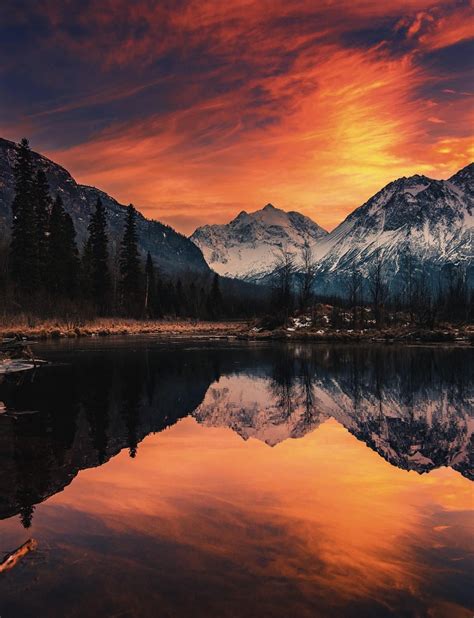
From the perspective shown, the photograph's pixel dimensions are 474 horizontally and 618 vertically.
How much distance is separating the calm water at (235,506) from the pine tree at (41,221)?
2334 inches

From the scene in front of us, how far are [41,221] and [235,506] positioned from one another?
75780mm

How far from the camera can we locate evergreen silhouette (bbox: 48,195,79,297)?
75.3 metres

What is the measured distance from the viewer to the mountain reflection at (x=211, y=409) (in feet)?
34.3

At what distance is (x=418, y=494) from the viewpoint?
28.6 ft

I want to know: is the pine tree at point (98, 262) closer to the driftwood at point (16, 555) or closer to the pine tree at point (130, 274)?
the pine tree at point (130, 274)

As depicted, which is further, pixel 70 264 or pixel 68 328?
pixel 70 264

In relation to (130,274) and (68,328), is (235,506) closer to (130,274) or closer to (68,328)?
(68,328)

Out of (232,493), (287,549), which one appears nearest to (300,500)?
(232,493)

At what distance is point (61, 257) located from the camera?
77.8 m

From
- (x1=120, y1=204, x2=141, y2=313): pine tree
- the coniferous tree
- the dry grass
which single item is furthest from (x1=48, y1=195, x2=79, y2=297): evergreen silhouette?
the coniferous tree

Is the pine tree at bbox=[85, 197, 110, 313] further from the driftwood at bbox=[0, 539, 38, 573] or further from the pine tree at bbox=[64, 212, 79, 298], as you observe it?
the driftwood at bbox=[0, 539, 38, 573]

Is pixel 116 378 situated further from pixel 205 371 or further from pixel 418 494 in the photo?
pixel 418 494

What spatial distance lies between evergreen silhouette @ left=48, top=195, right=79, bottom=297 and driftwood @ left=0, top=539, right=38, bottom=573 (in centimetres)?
7051

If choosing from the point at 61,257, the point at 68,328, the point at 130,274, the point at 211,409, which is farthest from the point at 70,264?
the point at 211,409
